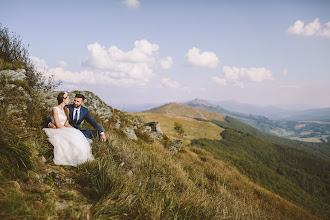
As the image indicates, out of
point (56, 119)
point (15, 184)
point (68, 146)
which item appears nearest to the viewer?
point (15, 184)

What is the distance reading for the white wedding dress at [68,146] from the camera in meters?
3.95

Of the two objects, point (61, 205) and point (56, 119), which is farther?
point (56, 119)

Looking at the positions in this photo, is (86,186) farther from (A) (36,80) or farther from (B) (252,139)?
(B) (252,139)

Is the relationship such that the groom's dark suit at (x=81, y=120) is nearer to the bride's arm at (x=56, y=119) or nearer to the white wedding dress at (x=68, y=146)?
the bride's arm at (x=56, y=119)

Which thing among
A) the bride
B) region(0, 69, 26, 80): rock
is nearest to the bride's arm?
the bride

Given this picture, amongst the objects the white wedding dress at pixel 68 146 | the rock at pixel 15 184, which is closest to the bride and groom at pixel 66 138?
the white wedding dress at pixel 68 146

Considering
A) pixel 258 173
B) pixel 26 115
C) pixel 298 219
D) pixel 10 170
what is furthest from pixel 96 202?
pixel 258 173

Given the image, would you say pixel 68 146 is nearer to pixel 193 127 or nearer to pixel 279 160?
pixel 193 127

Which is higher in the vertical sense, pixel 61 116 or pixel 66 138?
→ pixel 61 116

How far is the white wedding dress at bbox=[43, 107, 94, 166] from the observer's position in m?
3.95

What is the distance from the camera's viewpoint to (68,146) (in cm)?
412

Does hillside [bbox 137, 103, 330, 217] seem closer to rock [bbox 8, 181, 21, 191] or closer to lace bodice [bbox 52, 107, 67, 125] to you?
lace bodice [bbox 52, 107, 67, 125]

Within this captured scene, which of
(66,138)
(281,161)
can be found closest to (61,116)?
(66,138)

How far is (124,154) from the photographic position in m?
5.25
